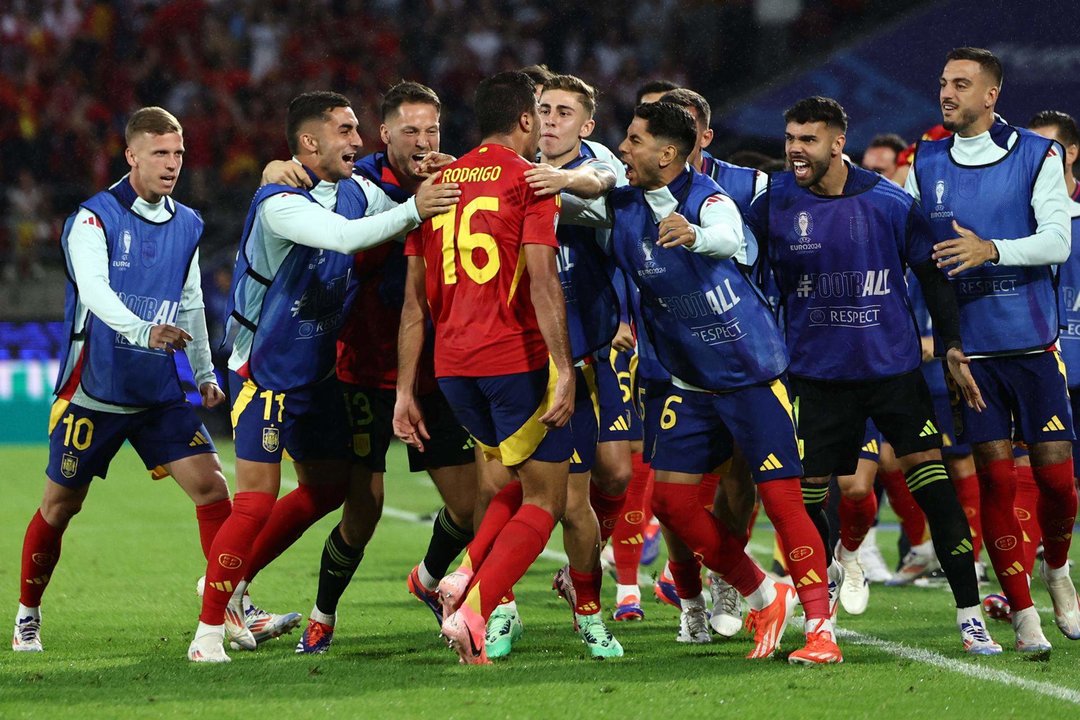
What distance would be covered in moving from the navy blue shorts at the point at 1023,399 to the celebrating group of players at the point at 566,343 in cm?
1

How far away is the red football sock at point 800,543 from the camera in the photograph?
5922mm

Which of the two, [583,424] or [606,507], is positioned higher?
[583,424]

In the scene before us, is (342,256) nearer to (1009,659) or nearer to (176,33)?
(1009,659)

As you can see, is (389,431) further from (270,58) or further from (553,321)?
(270,58)

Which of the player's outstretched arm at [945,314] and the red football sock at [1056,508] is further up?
the player's outstretched arm at [945,314]

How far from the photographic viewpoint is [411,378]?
5898mm

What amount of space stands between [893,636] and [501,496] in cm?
201

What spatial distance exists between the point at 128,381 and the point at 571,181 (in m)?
2.18

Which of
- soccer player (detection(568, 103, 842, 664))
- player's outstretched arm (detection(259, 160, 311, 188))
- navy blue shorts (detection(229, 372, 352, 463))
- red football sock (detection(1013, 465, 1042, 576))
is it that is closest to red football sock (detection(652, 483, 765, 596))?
soccer player (detection(568, 103, 842, 664))

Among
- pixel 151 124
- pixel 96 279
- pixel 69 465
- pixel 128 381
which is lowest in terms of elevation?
pixel 69 465

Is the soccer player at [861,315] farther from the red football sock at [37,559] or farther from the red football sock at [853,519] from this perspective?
the red football sock at [37,559]

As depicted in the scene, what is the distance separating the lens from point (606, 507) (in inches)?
300

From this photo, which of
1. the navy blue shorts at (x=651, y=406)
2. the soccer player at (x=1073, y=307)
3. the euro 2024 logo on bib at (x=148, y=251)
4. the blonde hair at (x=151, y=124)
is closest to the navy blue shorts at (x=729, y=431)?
the navy blue shorts at (x=651, y=406)

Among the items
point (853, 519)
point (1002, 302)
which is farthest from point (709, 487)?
point (1002, 302)
